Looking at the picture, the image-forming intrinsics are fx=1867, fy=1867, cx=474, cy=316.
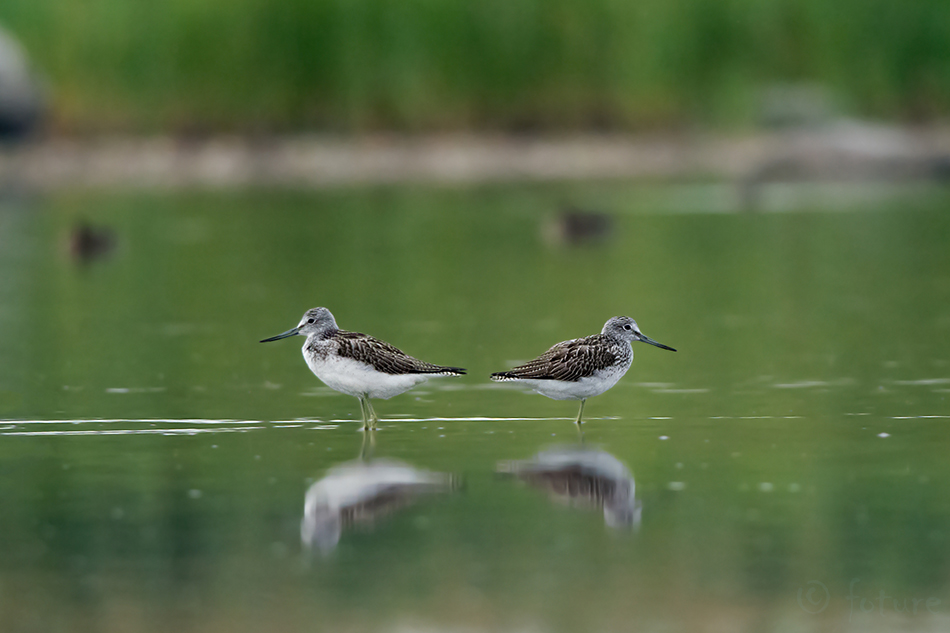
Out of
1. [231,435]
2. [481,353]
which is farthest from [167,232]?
[231,435]

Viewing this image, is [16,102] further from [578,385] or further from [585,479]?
[585,479]

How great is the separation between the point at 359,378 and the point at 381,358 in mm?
186

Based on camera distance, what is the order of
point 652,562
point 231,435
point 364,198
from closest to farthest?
point 652,562 → point 231,435 → point 364,198

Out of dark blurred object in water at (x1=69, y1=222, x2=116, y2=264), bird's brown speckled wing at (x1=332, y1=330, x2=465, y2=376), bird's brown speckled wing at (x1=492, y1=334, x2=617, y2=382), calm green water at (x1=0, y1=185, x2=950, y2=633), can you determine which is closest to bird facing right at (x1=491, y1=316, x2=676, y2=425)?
bird's brown speckled wing at (x1=492, y1=334, x2=617, y2=382)

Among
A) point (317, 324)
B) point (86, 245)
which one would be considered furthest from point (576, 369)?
point (86, 245)

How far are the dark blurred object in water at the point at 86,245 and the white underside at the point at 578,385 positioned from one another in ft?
56.0

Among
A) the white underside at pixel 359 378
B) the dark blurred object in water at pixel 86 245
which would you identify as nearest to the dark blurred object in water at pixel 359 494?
the white underside at pixel 359 378

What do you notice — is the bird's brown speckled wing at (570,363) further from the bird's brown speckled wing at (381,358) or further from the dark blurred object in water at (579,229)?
the dark blurred object in water at (579,229)

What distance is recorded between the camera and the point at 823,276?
23438mm

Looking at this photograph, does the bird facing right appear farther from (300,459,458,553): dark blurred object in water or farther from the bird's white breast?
(300,459,458,553): dark blurred object in water

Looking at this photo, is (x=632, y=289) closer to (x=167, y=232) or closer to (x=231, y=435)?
(x=231, y=435)

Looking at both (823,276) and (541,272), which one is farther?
(541,272)

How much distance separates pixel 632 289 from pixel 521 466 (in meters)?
11.7

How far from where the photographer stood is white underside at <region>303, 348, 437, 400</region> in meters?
11.5
